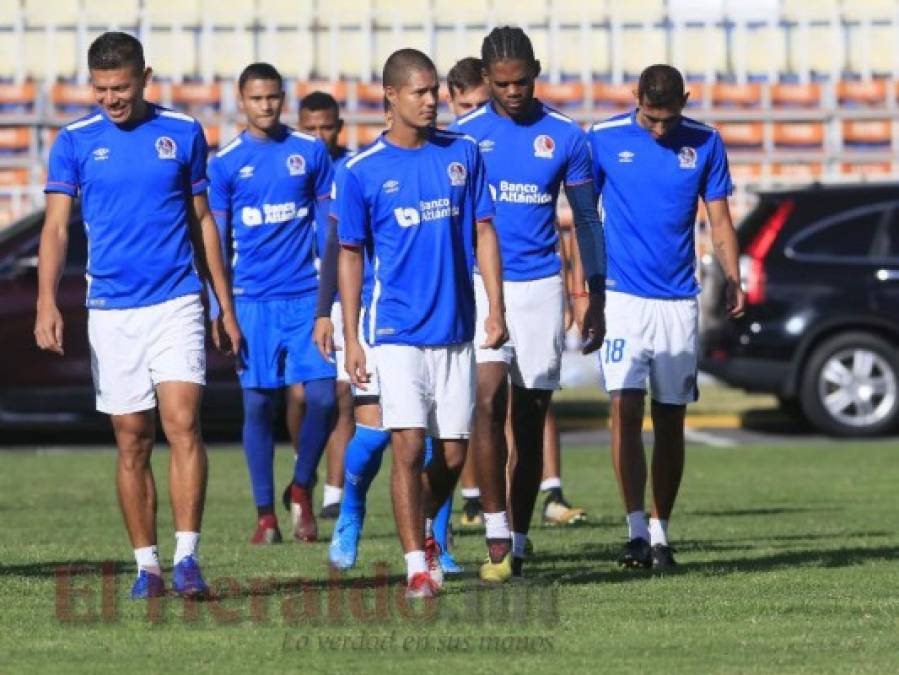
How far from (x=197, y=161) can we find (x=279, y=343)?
363 cm

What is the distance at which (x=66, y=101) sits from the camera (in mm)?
27750

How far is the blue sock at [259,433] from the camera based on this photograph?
12875 millimetres

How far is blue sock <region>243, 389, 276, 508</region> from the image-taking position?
507 inches

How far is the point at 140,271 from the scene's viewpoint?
368 inches

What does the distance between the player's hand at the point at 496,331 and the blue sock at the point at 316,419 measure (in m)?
3.83

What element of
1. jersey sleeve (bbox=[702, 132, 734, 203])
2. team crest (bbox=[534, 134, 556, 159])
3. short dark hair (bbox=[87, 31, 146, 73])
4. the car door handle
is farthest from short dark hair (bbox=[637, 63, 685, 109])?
the car door handle

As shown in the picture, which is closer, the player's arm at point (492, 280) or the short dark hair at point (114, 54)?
the short dark hair at point (114, 54)

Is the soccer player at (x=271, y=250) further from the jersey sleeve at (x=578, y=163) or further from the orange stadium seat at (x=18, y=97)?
the orange stadium seat at (x=18, y=97)

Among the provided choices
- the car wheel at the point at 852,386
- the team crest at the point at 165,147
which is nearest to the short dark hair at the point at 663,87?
the team crest at the point at 165,147

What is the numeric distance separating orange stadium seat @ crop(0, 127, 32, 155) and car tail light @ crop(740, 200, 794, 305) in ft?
32.5

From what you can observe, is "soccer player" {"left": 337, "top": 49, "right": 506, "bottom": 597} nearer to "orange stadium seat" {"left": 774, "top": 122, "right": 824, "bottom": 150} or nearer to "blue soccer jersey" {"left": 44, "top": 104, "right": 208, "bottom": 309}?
"blue soccer jersey" {"left": 44, "top": 104, "right": 208, "bottom": 309}

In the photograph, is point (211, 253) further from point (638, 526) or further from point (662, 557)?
point (662, 557)

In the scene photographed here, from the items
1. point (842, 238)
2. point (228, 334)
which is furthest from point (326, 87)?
point (228, 334)

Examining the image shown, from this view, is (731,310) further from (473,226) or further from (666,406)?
(473,226)
